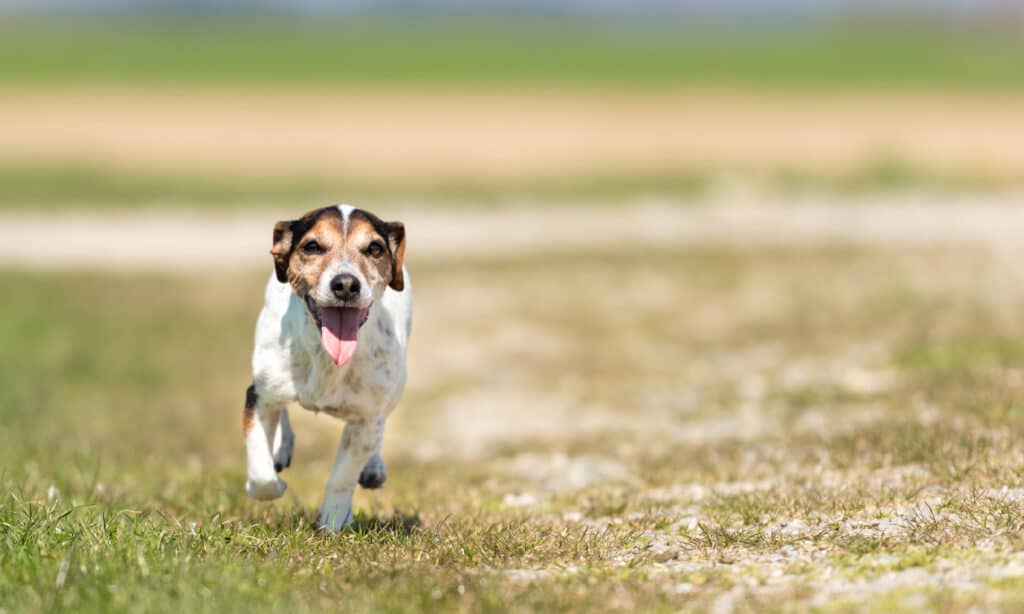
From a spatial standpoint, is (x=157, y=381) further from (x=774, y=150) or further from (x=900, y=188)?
(x=774, y=150)

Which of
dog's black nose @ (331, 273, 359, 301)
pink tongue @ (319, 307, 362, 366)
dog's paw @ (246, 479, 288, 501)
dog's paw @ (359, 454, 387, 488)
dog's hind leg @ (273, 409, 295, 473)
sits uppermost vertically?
dog's black nose @ (331, 273, 359, 301)

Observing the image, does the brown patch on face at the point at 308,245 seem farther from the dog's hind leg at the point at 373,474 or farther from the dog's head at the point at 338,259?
the dog's hind leg at the point at 373,474

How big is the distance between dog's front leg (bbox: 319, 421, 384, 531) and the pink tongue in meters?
0.75

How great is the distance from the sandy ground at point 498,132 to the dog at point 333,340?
31.3 metres

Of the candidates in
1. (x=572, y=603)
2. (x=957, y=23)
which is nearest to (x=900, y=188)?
(x=572, y=603)

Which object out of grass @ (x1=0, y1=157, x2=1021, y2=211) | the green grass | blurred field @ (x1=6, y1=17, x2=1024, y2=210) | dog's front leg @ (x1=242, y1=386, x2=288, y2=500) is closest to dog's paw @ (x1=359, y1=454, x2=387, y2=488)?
dog's front leg @ (x1=242, y1=386, x2=288, y2=500)

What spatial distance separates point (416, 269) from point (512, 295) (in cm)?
305

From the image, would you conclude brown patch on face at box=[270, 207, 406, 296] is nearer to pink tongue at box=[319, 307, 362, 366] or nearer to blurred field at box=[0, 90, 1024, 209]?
pink tongue at box=[319, 307, 362, 366]

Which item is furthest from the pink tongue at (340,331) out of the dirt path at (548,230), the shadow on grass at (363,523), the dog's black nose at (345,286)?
the dirt path at (548,230)

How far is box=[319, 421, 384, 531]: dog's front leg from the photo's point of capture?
A: 25.5ft

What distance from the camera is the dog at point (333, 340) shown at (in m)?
7.12

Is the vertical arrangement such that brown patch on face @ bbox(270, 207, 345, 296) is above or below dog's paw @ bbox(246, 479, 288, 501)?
above

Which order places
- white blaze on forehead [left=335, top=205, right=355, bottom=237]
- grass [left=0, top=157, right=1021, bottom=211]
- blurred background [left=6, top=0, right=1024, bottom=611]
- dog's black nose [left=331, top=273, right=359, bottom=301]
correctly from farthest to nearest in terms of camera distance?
grass [left=0, top=157, right=1021, bottom=211], blurred background [left=6, top=0, right=1024, bottom=611], white blaze on forehead [left=335, top=205, right=355, bottom=237], dog's black nose [left=331, top=273, right=359, bottom=301]

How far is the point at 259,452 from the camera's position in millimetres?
7660
